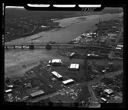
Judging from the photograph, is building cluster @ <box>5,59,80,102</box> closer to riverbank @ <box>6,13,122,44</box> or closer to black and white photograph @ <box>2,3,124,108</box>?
black and white photograph @ <box>2,3,124,108</box>

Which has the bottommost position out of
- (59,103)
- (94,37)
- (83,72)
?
(59,103)

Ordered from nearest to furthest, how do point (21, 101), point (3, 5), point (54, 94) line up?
point (3, 5) → point (21, 101) → point (54, 94)

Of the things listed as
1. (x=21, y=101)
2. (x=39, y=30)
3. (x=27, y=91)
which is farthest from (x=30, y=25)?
(x=21, y=101)

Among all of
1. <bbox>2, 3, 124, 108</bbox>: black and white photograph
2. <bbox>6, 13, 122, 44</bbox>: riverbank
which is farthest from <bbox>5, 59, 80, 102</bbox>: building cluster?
<bbox>6, 13, 122, 44</bbox>: riverbank

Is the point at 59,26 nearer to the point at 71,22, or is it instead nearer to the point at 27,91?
the point at 71,22

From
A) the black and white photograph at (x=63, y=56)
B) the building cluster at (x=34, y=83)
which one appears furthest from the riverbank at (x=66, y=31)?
the building cluster at (x=34, y=83)

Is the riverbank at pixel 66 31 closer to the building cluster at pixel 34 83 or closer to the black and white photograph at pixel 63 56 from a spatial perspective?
the black and white photograph at pixel 63 56

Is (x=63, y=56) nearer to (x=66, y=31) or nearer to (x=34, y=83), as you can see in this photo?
(x=66, y=31)

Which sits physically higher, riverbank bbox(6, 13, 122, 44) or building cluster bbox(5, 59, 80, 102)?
riverbank bbox(6, 13, 122, 44)
